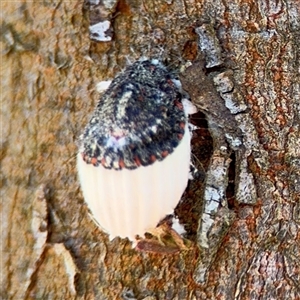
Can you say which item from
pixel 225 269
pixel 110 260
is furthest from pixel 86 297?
pixel 225 269

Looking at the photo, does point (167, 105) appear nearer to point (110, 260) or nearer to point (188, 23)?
point (188, 23)

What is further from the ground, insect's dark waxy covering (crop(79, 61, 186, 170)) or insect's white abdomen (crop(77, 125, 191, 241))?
insect's dark waxy covering (crop(79, 61, 186, 170))

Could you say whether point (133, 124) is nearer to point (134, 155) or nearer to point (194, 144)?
point (134, 155)

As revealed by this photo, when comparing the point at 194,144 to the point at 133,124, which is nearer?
the point at 133,124

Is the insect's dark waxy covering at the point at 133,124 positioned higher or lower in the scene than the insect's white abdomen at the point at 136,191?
higher

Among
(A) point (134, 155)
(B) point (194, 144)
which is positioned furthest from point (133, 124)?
(B) point (194, 144)
